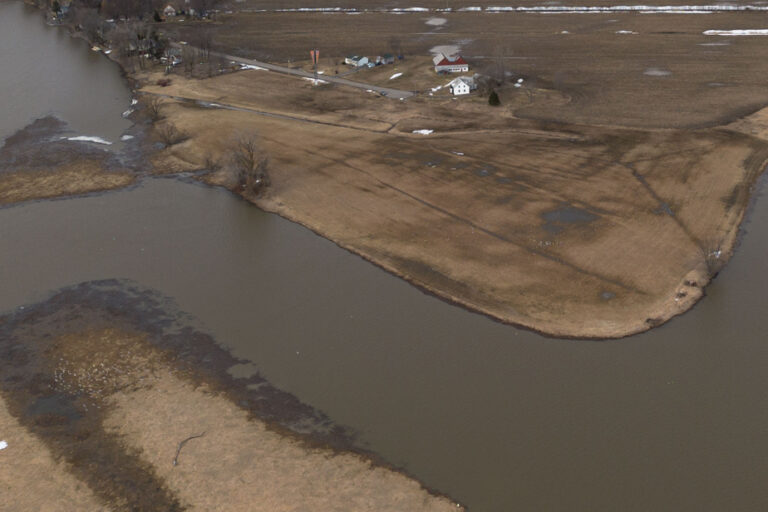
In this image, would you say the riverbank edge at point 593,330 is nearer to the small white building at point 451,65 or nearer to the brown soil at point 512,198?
the brown soil at point 512,198

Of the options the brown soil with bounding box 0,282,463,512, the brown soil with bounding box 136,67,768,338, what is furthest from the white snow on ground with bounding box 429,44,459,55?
the brown soil with bounding box 0,282,463,512

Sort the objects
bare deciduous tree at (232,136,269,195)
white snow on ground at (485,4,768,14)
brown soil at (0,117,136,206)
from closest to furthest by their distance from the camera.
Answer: bare deciduous tree at (232,136,269,195)
brown soil at (0,117,136,206)
white snow on ground at (485,4,768,14)

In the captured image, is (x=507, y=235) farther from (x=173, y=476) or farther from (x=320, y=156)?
(x=173, y=476)

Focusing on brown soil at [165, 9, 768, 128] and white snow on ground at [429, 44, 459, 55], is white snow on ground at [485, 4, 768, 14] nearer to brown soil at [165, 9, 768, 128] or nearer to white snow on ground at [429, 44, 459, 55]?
brown soil at [165, 9, 768, 128]

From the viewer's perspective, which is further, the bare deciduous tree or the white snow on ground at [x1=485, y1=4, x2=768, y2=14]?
the white snow on ground at [x1=485, y1=4, x2=768, y2=14]

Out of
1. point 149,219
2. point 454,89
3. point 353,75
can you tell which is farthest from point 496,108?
point 149,219

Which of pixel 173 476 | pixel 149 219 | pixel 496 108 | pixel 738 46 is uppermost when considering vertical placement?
pixel 738 46

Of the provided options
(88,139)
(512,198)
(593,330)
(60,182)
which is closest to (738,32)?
(512,198)
